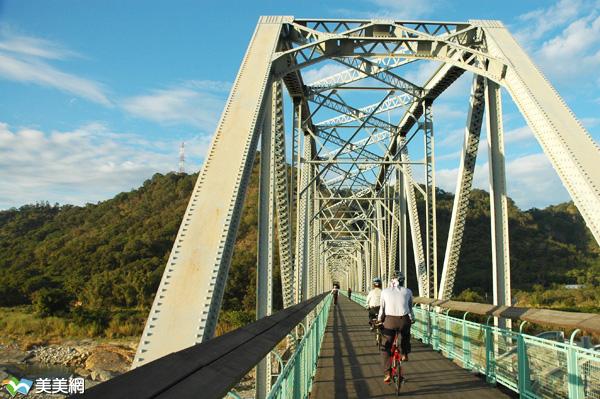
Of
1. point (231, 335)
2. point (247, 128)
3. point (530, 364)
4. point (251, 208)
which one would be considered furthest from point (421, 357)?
point (251, 208)

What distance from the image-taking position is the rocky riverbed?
27.8m

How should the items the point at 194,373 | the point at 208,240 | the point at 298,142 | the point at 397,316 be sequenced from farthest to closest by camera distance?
1. the point at 298,142
2. the point at 397,316
3. the point at 208,240
4. the point at 194,373

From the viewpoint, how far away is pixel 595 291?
44.8 metres

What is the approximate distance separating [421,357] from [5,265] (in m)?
74.9

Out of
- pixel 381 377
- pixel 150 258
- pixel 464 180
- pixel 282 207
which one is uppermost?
pixel 464 180

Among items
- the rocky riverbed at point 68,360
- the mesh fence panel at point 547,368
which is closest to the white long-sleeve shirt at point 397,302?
the mesh fence panel at point 547,368

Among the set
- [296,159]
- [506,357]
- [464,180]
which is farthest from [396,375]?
[296,159]

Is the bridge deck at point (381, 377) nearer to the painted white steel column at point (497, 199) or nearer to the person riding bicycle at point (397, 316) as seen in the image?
the person riding bicycle at point (397, 316)

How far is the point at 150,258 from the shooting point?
2670 inches

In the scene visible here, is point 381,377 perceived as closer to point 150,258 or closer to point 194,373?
point 194,373

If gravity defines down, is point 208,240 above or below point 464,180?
below

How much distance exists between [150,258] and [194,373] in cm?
6873
